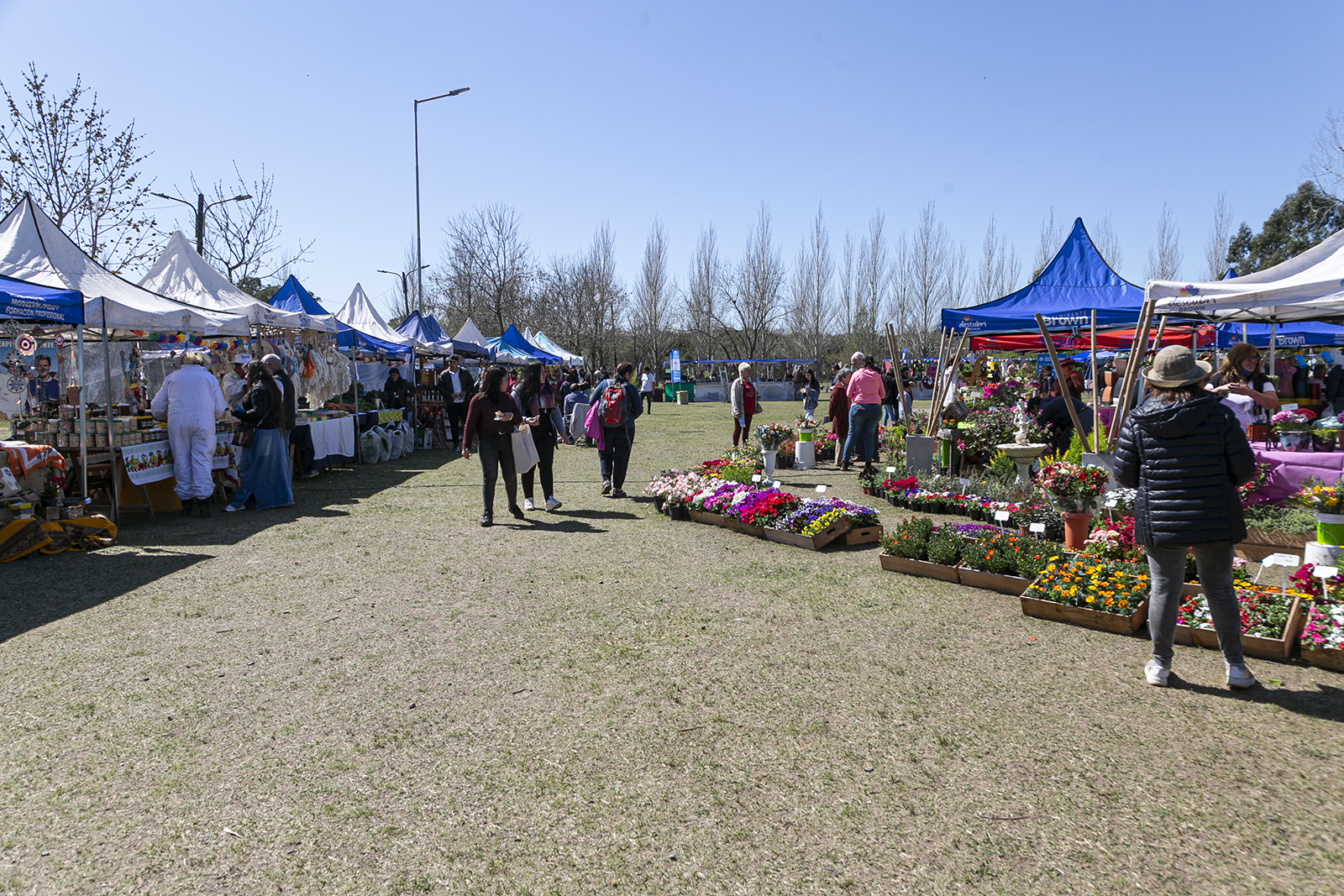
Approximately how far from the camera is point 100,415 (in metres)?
10.4

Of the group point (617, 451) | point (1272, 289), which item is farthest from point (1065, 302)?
point (617, 451)

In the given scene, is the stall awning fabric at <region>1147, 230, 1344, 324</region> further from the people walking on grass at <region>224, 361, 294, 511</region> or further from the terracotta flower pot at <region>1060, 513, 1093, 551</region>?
the people walking on grass at <region>224, 361, 294, 511</region>

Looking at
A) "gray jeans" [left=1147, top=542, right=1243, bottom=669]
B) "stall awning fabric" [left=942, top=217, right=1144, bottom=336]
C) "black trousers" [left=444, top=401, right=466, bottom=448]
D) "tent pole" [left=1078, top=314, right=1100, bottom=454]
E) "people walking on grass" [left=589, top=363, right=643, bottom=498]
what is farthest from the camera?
"black trousers" [left=444, top=401, right=466, bottom=448]

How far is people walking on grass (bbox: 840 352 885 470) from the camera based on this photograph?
12.9 m

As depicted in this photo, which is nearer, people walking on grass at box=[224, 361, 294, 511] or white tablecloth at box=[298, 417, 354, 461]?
people walking on grass at box=[224, 361, 294, 511]

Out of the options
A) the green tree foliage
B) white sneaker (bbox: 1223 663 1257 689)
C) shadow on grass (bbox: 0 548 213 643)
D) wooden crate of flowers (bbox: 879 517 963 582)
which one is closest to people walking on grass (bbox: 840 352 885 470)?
wooden crate of flowers (bbox: 879 517 963 582)

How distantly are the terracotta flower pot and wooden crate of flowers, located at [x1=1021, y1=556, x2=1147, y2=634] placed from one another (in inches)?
46.2

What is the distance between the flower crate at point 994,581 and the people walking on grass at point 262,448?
8515 mm

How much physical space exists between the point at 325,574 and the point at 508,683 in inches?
130

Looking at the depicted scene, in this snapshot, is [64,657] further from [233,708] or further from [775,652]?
[775,652]

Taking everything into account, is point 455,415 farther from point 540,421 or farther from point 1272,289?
point 1272,289

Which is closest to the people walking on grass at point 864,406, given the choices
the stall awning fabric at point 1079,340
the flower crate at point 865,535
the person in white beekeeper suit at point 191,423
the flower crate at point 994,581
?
the flower crate at point 865,535

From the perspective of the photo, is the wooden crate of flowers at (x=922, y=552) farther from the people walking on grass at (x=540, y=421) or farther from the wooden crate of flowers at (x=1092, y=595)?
the people walking on grass at (x=540, y=421)

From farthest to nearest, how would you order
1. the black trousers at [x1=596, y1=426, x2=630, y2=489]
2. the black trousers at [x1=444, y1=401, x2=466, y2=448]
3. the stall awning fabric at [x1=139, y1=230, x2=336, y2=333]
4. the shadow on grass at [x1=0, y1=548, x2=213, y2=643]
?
1. the black trousers at [x1=444, y1=401, x2=466, y2=448]
2. the stall awning fabric at [x1=139, y1=230, x2=336, y2=333]
3. the black trousers at [x1=596, y1=426, x2=630, y2=489]
4. the shadow on grass at [x1=0, y1=548, x2=213, y2=643]
